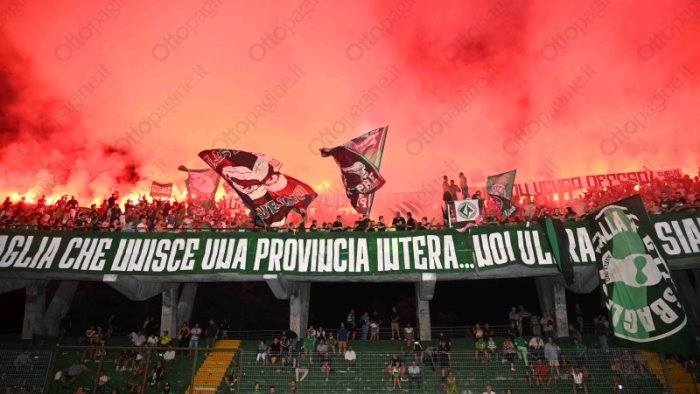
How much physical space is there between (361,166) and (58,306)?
59.1ft

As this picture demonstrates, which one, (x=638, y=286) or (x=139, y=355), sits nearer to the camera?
(x=638, y=286)

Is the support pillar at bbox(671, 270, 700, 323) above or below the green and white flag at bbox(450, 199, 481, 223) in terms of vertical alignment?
below

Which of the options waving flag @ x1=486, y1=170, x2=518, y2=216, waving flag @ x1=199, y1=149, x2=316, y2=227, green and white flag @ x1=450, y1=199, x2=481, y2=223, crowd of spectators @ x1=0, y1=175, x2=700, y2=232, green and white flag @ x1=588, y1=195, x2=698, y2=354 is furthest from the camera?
waving flag @ x1=486, y1=170, x2=518, y2=216

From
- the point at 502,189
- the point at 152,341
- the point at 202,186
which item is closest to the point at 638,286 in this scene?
the point at 502,189

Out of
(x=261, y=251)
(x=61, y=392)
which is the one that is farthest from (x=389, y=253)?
(x=61, y=392)

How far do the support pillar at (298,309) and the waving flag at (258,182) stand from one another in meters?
3.79

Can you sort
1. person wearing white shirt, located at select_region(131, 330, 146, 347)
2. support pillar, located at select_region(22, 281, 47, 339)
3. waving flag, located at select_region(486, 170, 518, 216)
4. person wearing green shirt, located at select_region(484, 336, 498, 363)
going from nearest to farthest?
person wearing green shirt, located at select_region(484, 336, 498, 363) < person wearing white shirt, located at select_region(131, 330, 146, 347) < waving flag, located at select_region(486, 170, 518, 216) < support pillar, located at select_region(22, 281, 47, 339)

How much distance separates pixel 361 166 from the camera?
20.8 metres

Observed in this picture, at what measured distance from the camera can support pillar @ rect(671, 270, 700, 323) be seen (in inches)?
832

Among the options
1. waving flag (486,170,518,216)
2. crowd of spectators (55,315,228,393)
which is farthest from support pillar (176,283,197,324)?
waving flag (486,170,518,216)

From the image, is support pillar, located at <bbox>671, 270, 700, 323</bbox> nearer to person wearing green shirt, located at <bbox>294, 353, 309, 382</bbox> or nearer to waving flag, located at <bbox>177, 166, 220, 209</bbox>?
person wearing green shirt, located at <bbox>294, 353, 309, 382</bbox>

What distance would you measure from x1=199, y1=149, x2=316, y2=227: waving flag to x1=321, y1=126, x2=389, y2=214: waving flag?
2662 millimetres

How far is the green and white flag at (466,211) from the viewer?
1992cm

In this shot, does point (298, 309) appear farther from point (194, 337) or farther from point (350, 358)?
point (350, 358)
